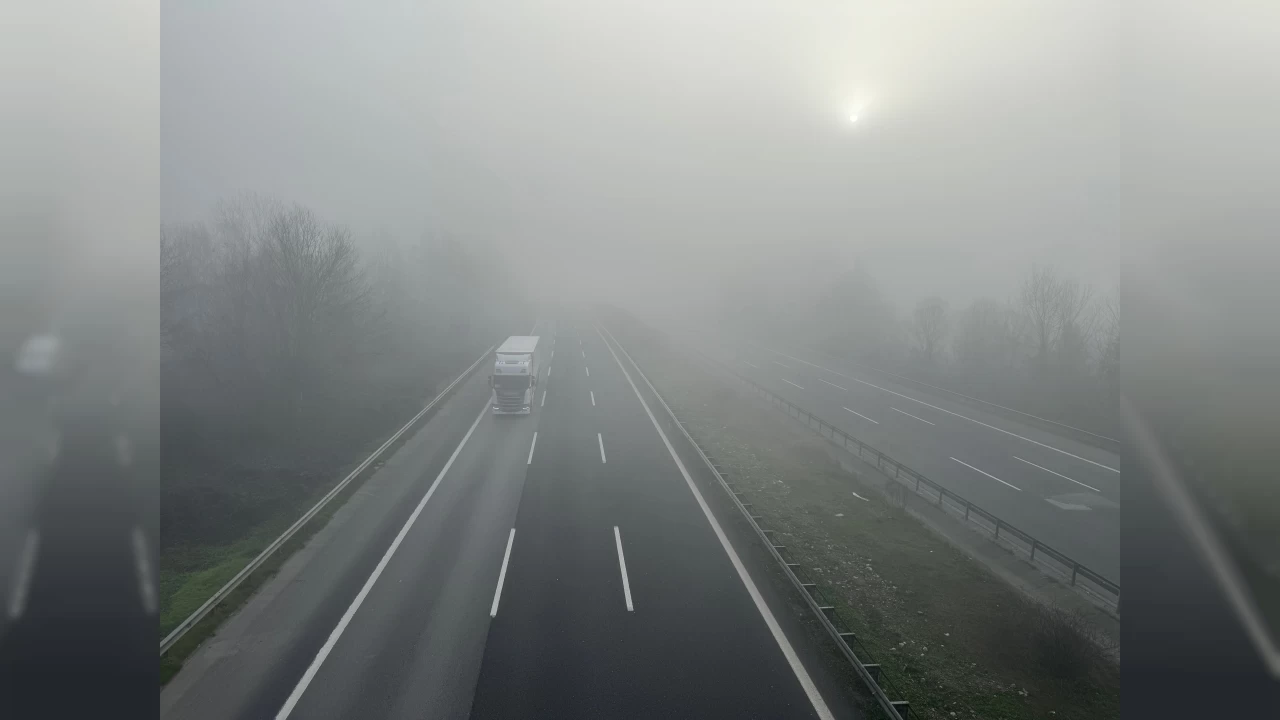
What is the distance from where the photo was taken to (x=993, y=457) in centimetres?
2430

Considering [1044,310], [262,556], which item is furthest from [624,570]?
[1044,310]

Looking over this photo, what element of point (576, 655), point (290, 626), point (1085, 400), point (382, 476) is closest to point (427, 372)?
point (382, 476)

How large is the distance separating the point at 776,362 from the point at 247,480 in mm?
45280

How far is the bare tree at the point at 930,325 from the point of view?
1956 inches

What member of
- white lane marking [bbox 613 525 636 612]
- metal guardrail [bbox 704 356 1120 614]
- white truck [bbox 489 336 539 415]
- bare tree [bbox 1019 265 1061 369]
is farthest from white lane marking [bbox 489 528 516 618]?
bare tree [bbox 1019 265 1061 369]

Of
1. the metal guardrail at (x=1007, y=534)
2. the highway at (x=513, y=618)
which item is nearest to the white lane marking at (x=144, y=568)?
the highway at (x=513, y=618)

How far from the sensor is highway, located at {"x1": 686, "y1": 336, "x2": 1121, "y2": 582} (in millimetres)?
16875

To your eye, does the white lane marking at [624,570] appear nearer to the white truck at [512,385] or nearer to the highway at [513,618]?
the highway at [513,618]

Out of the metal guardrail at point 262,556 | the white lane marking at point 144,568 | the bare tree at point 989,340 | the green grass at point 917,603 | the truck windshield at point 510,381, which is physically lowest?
the green grass at point 917,603

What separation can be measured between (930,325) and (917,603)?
150 feet

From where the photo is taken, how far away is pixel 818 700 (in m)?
8.57

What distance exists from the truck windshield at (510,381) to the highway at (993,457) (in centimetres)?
1742

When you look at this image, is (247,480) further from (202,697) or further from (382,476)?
(202,697)

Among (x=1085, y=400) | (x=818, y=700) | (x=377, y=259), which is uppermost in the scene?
(x=377, y=259)
